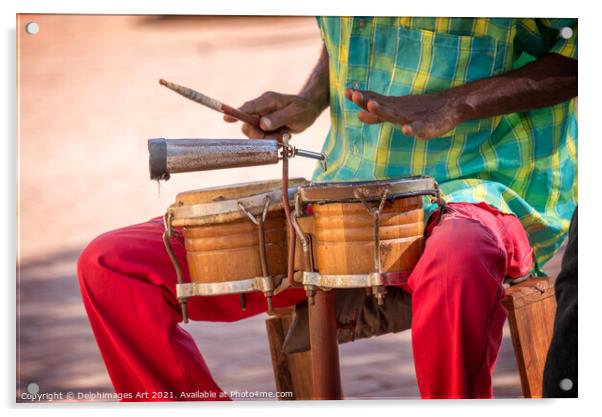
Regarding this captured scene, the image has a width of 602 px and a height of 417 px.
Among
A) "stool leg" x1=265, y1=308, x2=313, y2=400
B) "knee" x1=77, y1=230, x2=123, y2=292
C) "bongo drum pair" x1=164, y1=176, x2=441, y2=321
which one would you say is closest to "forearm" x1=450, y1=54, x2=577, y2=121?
"bongo drum pair" x1=164, y1=176, x2=441, y2=321

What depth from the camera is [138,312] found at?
3490 mm

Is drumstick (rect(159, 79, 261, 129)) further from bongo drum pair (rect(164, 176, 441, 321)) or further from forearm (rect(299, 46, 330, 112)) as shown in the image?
forearm (rect(299, 46, 330, 112))

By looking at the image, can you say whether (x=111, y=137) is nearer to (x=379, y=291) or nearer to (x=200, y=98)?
(x=200, y=98)

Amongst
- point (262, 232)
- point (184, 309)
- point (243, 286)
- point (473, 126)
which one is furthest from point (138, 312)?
point (473, 126)

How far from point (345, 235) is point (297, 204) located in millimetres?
158

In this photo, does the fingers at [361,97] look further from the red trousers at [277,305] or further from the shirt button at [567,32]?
the shirt button at [567,32]

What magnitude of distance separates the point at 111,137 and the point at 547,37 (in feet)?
4.19

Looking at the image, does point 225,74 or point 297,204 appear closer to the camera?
point 297,204

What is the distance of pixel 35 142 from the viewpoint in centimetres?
356

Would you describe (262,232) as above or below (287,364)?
above

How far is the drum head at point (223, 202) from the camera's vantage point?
329 centimetres

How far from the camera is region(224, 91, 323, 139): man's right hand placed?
141 inches
